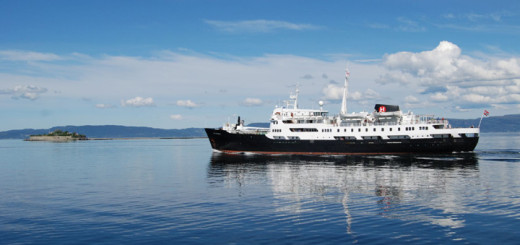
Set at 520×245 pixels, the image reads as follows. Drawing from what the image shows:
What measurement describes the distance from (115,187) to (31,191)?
21.9 ft

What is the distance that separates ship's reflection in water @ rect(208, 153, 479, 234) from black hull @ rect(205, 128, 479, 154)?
17211 mm

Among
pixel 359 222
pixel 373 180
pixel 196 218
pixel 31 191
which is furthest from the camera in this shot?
pixel 373 180

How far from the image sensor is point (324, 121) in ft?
254

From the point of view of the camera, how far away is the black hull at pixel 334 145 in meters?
69.2

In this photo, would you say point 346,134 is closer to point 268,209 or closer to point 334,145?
point 334,145

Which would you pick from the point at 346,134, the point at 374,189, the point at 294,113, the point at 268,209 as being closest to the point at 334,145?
the point at 346,134

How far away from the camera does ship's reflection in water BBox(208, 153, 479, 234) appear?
23.9m

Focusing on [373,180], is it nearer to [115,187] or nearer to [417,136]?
[115,187]

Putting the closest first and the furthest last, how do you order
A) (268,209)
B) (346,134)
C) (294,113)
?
(268,209) < (346,134) < (294,113)

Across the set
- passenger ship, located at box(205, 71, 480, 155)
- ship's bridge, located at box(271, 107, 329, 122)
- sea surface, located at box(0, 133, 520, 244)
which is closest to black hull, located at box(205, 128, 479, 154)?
passenger ship, located at box(205, 71, 480, 155)

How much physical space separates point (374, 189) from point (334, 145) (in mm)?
40688

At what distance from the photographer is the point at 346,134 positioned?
242ft

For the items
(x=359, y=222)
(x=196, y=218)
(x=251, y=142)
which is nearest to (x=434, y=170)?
(x=359, y=222)

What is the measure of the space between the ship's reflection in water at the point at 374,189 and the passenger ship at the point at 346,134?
1735cm
